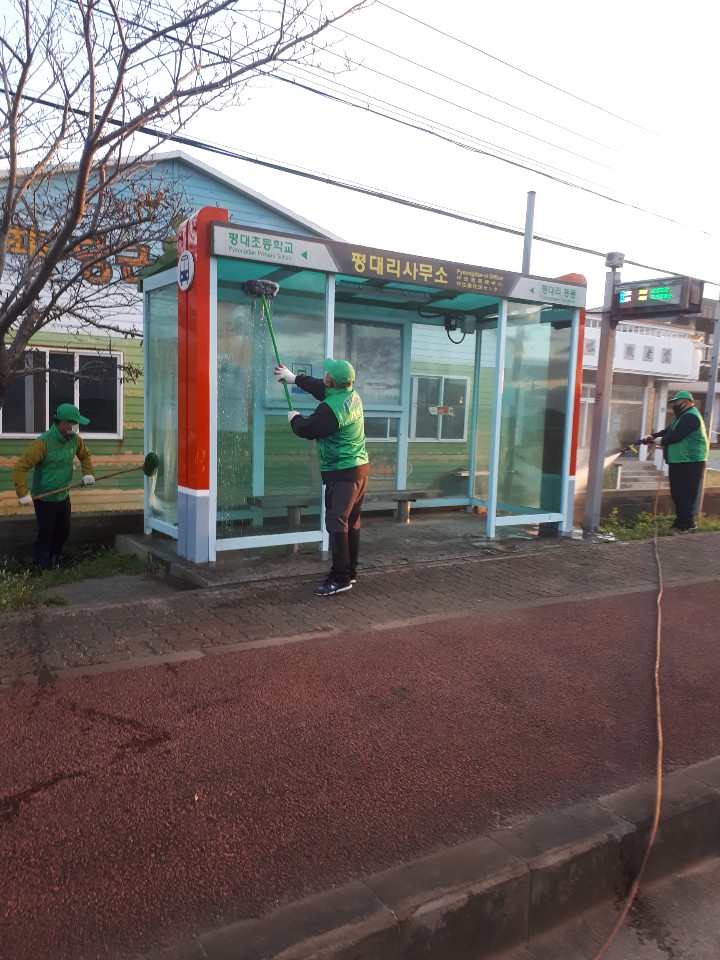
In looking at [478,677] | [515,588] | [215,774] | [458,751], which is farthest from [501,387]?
[215,774]

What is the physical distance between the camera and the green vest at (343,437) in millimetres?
6117

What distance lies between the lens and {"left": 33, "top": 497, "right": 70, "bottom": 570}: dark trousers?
7.80 m

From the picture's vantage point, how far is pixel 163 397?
7723mm

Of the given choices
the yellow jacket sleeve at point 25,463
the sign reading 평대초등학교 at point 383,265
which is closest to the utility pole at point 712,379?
the sign reading 평대초등학교 at point 383,265

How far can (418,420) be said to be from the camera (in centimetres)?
1023

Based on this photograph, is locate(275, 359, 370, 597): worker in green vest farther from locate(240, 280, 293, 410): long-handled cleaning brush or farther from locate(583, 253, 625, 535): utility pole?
locate(583, 253, 625, 535): utility pole

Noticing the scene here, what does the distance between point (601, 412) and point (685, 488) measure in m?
1.97

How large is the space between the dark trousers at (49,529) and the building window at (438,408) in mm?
4687

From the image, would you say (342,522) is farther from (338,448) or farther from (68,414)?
(68,414)

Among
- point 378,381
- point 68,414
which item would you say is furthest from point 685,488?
point 68,414

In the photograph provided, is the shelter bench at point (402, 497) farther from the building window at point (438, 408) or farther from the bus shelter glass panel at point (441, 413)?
the building window at point (438, 408)

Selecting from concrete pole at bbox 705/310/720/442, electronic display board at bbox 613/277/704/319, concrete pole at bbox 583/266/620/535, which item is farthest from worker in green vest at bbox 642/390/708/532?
electronic display board at bbox 613/277/704/319

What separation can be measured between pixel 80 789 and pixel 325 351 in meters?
4.85

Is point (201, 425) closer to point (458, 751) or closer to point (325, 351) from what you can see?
point (325, 351)
